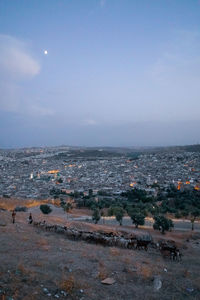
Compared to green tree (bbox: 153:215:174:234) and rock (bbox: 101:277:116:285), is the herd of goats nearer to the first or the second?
rock (bbox: 101:277:116:285)

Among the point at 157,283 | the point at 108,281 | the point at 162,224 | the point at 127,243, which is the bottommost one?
the point at 162,224

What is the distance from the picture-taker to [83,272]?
854 cm

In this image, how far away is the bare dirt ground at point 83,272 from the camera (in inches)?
265

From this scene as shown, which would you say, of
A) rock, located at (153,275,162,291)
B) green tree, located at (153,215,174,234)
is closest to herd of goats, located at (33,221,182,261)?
rock, located at (153,275,162,291)

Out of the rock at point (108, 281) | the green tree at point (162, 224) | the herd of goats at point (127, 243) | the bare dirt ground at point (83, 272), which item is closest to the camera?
the bare dirt ground at point (83, 272)

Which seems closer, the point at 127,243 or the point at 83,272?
the point at 83,272

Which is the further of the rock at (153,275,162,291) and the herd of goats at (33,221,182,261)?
the herd of goats at (33,221,182,261)

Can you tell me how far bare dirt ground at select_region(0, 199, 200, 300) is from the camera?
6730 millimetres

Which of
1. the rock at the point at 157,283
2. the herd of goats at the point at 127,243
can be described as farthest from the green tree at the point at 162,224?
the rock at the point at 157,283

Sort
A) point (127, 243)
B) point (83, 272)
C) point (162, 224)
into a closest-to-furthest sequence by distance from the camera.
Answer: point (83, 272)
point (127, 243)
point (162, 224)

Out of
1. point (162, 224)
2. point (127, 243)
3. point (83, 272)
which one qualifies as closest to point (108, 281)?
point (83, 272)

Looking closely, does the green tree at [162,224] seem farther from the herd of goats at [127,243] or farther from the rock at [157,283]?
the rock at [157,283]

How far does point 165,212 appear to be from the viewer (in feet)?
115

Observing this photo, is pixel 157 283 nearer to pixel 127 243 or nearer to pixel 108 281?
pixel 108 281
